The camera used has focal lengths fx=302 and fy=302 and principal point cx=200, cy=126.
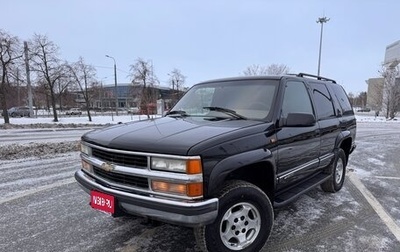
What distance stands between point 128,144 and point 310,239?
234 centimetres

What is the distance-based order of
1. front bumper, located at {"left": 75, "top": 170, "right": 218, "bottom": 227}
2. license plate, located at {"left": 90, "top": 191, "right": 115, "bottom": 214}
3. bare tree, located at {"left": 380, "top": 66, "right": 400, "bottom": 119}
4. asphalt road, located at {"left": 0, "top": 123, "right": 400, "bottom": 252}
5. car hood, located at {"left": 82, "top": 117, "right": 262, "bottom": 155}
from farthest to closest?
bare tree, located at {"left": 380, "top": 66, "right": 400, "bottom": 119}, asphalt road, located at {"left": 0, "top": 123, "right": 400, "bottom": 252}, license plate, located at {"left": 90, "top": 191, "right": 115, "bottom": 214}, car hood, located at {"left": 82, "top": 117, "right": 262, "bottom": 155}, front bumper, located at {"left": 75, "top": 170, "right": 218, "bottom": 227}

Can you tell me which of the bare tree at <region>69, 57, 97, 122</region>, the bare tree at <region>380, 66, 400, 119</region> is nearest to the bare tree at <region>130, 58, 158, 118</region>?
the bare tree at <region>69, 57, 97, 122</region>

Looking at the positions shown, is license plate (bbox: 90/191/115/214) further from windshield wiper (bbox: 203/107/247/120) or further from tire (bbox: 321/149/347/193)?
tire (bbox: 321/149/347/193)

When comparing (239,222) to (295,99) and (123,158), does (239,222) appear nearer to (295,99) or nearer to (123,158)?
(123,158)

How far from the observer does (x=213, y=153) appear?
8.52 ft

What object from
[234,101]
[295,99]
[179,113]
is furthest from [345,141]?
[179,113]

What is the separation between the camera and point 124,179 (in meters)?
2.87

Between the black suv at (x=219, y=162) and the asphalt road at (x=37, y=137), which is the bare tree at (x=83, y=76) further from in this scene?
the black suv at (x=219, y=162)

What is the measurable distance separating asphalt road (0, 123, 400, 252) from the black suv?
1.61 ft

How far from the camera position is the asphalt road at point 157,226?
3.34m

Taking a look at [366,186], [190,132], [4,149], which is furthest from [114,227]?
[4,149]

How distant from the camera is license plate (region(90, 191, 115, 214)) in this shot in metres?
2.86

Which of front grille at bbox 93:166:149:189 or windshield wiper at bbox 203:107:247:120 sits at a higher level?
windshield wiper at bbox 203:107:247:120

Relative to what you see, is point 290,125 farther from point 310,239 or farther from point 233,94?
point 310,239
